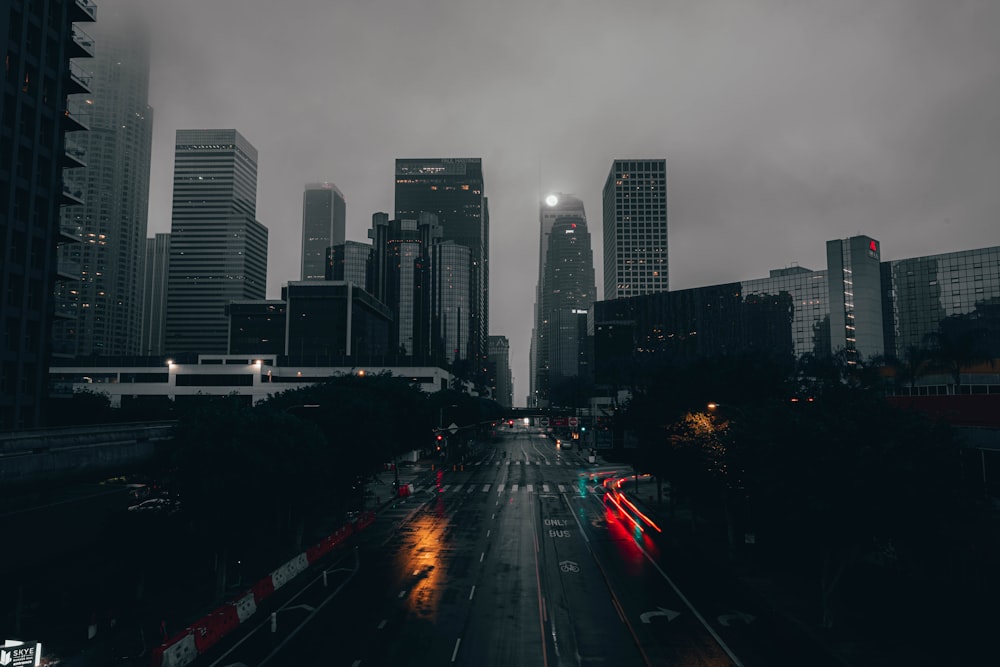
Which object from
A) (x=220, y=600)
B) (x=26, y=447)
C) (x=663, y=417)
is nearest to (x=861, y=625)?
(x=663, y=417)

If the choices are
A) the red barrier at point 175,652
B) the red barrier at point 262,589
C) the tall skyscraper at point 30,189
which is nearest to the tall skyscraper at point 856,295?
the red barrier at point 262,589

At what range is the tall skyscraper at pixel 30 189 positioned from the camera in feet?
172

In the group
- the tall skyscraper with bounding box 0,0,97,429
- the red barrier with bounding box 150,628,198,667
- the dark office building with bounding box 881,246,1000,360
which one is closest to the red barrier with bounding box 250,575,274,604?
the red barrier with bounding box 150,628,198,667

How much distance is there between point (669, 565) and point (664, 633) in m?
11.0

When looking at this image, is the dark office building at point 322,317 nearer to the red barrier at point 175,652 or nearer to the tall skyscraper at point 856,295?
the tall skyscraper at point 856,295

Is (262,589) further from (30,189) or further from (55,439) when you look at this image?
(30,189)

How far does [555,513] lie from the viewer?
50375mm

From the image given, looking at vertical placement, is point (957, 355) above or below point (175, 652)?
above

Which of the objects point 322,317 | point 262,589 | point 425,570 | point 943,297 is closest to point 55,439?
point 262,589

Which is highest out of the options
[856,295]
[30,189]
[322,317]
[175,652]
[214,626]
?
[856,295]

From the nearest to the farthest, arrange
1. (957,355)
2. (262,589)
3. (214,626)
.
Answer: (214,626), (262,589), (957,355)

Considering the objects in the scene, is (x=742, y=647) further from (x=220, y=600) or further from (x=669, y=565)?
(x=220, y=600)

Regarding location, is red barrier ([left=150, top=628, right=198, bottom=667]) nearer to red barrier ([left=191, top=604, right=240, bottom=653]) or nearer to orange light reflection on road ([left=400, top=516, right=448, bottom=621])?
red barrier ([left=191, top=604, right=240, bottom=653])

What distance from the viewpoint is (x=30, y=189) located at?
54625 mm
